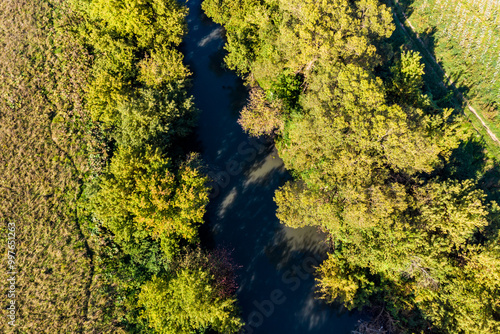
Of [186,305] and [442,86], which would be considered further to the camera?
[442,86]

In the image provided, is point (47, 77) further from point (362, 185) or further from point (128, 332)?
point (362, 185)

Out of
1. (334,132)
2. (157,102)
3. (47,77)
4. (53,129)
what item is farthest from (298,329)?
(47,77)

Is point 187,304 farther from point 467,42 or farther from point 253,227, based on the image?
point 467,42

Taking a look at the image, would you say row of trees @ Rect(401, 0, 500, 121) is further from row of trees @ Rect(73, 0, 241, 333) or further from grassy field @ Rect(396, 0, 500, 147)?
row of trees @ Rect(73, 0, 241, 333)

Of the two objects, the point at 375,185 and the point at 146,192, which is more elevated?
the point at 375,185

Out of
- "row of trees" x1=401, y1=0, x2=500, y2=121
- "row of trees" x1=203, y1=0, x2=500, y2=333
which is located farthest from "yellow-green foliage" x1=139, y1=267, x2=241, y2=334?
"row of trees" x1=401, y1=0, x2=500, y2=121

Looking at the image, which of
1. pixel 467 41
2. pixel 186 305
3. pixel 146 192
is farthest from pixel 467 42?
pixel 186 305

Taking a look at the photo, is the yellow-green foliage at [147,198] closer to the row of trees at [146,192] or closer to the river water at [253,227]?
the row of trees at [146,192]
